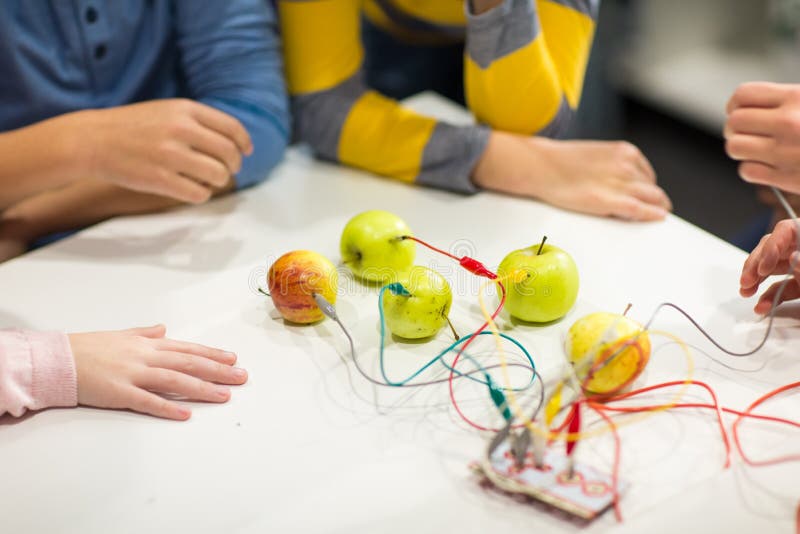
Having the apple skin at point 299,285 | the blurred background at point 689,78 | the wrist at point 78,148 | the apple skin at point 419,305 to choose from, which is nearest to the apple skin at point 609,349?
the apple skin at point 419,305

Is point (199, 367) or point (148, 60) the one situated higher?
point (148, 60)

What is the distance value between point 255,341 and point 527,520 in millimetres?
326

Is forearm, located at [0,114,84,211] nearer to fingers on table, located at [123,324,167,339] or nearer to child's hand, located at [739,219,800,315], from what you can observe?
fingers on table, located at [123,324,167,339]

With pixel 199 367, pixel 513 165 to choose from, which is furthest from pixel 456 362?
pixel 513 165

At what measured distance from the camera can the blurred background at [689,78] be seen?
204cm

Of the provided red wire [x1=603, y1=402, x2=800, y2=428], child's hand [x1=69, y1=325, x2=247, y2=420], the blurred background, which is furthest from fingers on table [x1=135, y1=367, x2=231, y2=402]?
the blurred background

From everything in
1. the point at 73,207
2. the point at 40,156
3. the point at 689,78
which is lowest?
the point at 689,78

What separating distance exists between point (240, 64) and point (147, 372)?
516mm

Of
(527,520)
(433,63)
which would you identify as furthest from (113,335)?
(433,63)

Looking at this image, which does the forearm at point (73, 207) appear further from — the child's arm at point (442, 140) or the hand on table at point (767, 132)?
the hand on table at point (767, 132)

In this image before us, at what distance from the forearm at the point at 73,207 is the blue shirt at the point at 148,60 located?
0.10 metres

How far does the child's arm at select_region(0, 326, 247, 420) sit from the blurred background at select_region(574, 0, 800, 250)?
149 centimetres

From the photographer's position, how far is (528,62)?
98 centimetres

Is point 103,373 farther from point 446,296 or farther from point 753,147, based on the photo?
point 753,147
